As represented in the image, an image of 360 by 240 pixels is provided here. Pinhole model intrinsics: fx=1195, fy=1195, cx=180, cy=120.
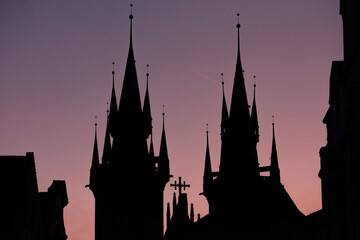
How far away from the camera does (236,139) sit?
12162cm

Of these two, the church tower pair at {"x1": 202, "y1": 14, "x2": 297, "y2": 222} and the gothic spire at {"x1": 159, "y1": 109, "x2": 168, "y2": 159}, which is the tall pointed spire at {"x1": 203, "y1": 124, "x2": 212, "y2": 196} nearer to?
the church tower pair at {"x1": 202, "y1": 14, "x2": 297, "y2": 222}

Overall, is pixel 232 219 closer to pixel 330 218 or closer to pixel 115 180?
pixel 115 180

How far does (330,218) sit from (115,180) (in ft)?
218

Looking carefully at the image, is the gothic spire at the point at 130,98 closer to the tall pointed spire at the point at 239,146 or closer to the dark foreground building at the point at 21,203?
the tall pointed spire at the point at 239,146

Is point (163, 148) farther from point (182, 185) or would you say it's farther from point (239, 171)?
point (239, 171)

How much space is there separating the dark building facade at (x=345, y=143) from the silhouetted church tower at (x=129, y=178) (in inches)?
2470

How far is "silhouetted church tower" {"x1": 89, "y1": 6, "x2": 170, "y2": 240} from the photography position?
113 m

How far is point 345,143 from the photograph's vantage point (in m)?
40.7

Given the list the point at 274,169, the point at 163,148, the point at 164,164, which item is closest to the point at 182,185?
the point at 164,164

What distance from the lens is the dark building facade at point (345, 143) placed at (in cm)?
3734

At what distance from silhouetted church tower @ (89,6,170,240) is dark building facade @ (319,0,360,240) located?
62.7 meters

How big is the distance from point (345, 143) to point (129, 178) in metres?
74.1

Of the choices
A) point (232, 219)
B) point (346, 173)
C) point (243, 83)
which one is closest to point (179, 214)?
point (232, 219)

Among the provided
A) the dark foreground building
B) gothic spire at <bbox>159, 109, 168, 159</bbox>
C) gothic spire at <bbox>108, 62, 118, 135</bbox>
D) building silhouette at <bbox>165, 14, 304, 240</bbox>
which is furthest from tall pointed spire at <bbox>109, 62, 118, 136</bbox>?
the dark foreground building
